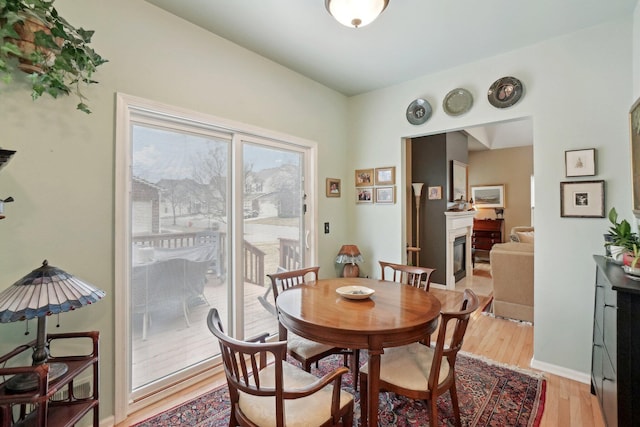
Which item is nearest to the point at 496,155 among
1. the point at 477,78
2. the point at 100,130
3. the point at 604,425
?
the point at 477,78

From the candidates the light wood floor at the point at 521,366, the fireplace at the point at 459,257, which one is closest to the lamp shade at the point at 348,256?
the light wood floor at the point at 521,366

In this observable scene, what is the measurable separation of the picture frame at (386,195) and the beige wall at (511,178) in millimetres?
5551

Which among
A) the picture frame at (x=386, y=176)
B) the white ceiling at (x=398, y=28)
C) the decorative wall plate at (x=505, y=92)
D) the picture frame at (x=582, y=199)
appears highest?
the white ceiling at (x=398, y=28)

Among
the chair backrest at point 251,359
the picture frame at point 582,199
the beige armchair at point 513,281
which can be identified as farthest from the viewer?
the beige armchair at point 513,281

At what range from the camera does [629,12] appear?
2.15 meters

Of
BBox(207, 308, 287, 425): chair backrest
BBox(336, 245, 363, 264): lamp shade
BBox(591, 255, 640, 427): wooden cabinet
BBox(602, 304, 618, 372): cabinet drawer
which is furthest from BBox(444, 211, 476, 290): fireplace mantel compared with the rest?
BBox(207, 308, 287, 425): chair backrest

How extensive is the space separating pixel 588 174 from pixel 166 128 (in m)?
3.32

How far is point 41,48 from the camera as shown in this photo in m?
1.44

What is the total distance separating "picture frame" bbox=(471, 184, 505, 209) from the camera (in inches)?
301

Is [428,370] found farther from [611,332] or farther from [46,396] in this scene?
[46,396]

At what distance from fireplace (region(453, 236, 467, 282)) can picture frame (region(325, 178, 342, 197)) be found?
2776 millimetres

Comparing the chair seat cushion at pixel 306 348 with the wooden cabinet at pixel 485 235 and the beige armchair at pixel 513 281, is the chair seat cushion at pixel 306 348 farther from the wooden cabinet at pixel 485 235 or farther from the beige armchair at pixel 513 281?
the wooden cabinet at pixel 485 235

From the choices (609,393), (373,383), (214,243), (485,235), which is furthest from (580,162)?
(485,235)

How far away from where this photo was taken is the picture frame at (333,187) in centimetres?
357
